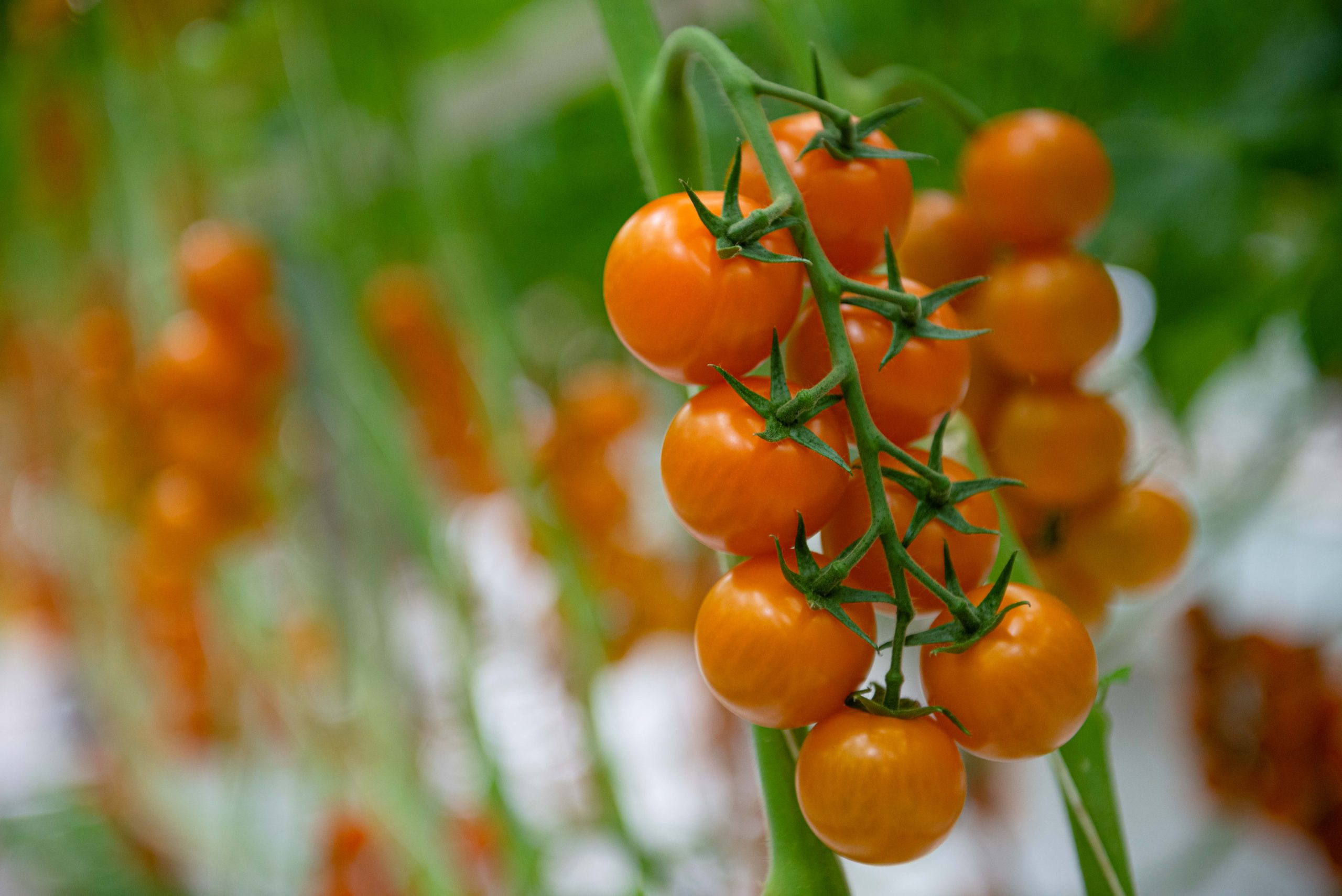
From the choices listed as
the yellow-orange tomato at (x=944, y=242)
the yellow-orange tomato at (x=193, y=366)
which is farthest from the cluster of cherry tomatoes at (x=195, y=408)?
the yellow-orange tomato at (x=944, y=242)

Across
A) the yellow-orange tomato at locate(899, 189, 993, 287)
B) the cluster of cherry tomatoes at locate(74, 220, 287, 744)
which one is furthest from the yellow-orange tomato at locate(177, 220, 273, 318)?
the yellow-orange tomato at locate(899, 189, 993, 287)

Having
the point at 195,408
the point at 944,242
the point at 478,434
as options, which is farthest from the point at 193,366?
the point at 944,242

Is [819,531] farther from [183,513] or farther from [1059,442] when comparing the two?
[183,513]

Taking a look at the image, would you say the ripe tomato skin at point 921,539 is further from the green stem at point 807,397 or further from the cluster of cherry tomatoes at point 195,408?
the cluster of cherry tomatoes at point 195,408

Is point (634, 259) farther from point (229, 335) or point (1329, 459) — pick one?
point (1329, 459)

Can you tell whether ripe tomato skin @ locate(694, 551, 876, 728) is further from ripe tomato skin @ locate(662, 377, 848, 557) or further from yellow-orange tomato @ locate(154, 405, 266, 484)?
yellow-orange tomato @ locate(154, 405, 266, 484)

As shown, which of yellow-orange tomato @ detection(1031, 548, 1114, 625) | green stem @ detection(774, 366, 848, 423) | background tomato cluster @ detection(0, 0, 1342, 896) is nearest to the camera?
green stem @ detection(774, 366, 848, 423)
